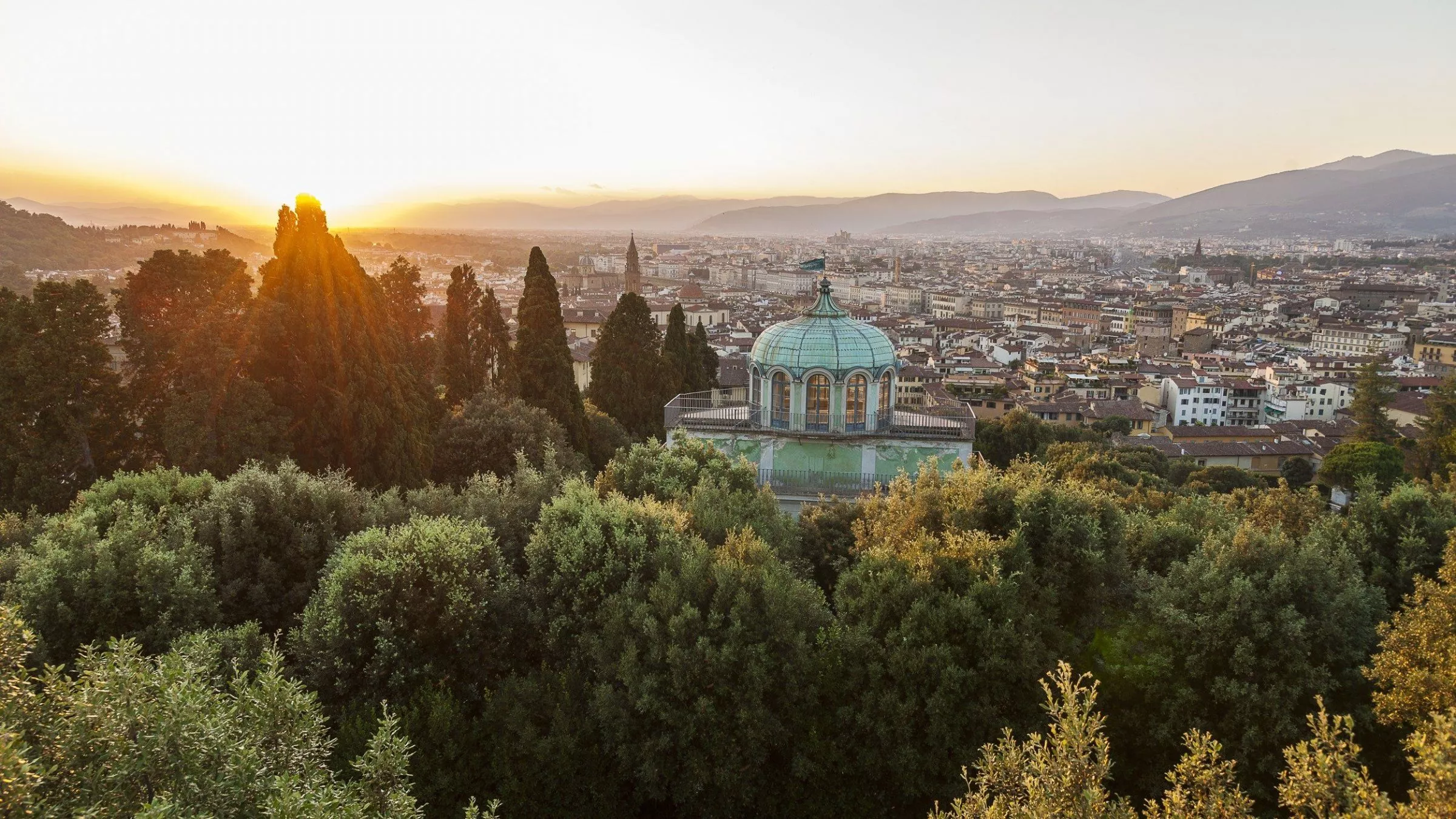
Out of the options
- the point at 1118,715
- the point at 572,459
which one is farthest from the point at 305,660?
the point at 572,459

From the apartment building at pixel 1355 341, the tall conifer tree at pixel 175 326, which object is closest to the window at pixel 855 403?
the tall conifer tree at pixel 175 326

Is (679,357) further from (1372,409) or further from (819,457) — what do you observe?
(1372,409)

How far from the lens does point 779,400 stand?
73.4 feet

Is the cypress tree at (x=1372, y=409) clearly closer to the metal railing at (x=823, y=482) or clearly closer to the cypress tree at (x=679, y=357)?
the cypress tree at (x=679, y=357)

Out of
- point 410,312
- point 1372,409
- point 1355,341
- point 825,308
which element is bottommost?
point 1355,341

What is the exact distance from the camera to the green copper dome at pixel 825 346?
21766mm

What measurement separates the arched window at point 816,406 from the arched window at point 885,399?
1.35 m

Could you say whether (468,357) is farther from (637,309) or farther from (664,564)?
(664,564)

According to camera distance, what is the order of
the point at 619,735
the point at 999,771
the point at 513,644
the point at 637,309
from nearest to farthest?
the point at 999,771 < the point at 619,735 < the point at 513,644 < the point at 637,309

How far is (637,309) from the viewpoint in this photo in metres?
32.2

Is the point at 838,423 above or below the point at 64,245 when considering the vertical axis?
below

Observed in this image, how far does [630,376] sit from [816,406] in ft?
38.3

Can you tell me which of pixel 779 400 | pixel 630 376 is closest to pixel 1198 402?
pixel 630 376

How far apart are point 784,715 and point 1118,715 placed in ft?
15.4
